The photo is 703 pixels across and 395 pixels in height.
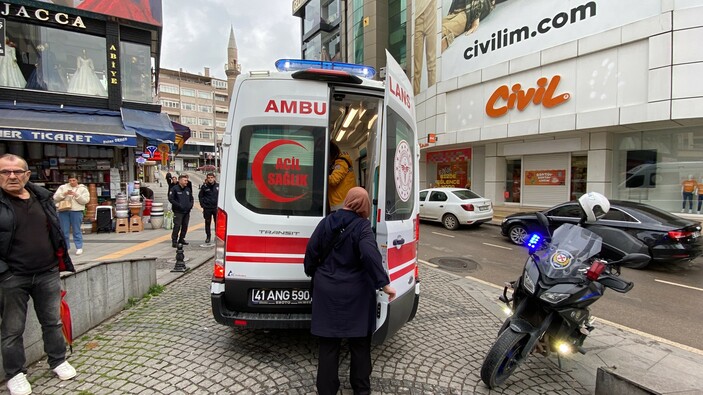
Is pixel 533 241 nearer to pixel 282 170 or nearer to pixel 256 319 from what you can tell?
pixel 282 170

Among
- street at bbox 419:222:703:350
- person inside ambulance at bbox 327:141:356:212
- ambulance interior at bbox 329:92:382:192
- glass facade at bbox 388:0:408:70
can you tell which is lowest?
street at bbox 419:222:703:350

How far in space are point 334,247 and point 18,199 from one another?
8.65ft

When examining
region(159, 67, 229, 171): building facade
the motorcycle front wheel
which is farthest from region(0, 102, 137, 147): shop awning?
region(159, 67, 229, 171): building facade

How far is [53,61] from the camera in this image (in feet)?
35.1

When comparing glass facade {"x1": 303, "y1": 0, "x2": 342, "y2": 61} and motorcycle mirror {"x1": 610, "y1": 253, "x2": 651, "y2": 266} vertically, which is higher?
glass facade {"x1": 303, "y1": 0, "x2": 342, "y2": 61}

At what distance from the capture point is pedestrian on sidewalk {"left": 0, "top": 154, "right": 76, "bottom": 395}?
273 cm

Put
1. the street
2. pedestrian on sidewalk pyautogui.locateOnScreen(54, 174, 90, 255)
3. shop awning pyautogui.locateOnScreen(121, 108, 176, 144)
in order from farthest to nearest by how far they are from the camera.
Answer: shop awning pyautogui.locateOnScreen(121, 108, 176, 144)
pedestrian on sidewalk pyautogui.locateOnScreen(54, 174, 90, 255)
the street

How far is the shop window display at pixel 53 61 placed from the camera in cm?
1023

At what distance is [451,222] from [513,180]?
6.94 m

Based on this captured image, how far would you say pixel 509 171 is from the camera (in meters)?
17.8

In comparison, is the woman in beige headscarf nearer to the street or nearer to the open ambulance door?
the open ambulance door

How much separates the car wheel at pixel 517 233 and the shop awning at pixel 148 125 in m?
10.6

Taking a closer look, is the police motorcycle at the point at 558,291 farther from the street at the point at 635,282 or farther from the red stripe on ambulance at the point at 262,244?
the street at the point at 635,282

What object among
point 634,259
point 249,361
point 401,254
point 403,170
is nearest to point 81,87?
point 249,361
